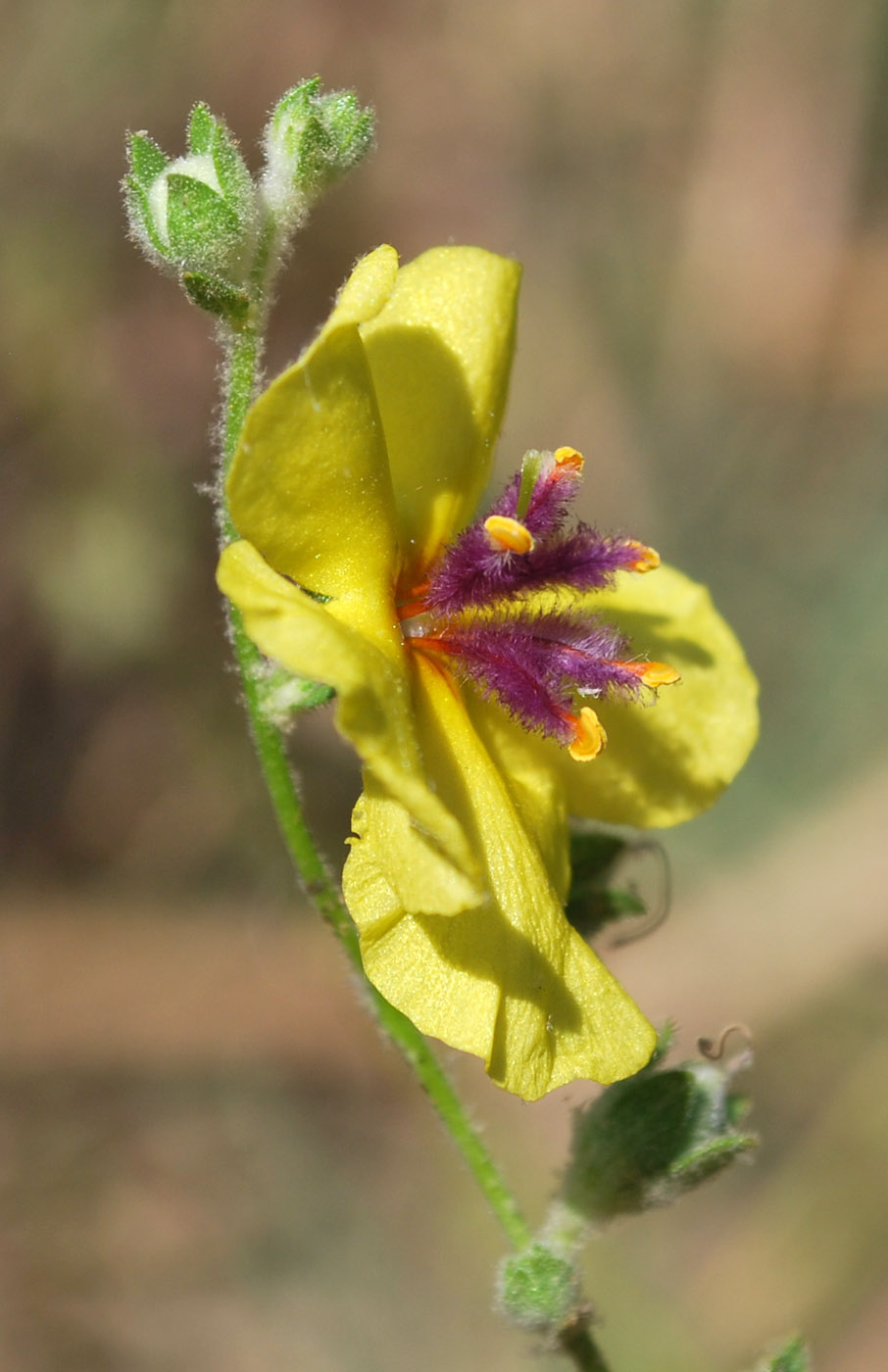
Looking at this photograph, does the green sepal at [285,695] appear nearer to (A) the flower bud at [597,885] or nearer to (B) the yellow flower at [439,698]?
(B) the yellow flower at [439,698]

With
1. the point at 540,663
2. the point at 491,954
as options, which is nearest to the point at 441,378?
the point at 540,663

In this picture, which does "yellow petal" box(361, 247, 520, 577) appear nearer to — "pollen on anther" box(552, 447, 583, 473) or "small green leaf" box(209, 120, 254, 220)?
"pollen on anther" box(552, 447, 583, 473)

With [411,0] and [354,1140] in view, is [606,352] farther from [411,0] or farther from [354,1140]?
[354,1140]

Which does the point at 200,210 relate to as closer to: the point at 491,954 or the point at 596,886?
the point at 491,954

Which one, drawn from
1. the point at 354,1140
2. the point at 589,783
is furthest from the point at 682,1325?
the point at 589,783

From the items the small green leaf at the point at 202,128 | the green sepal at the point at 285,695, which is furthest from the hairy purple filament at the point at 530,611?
the small green leaf at the point at 202,128

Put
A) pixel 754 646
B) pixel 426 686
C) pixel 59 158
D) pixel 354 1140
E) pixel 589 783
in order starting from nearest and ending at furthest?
1. pixel 426 686
2. pixel 589 783
3. pixel 59 158
4. pixel 354 1140
5. pixel 754 646
